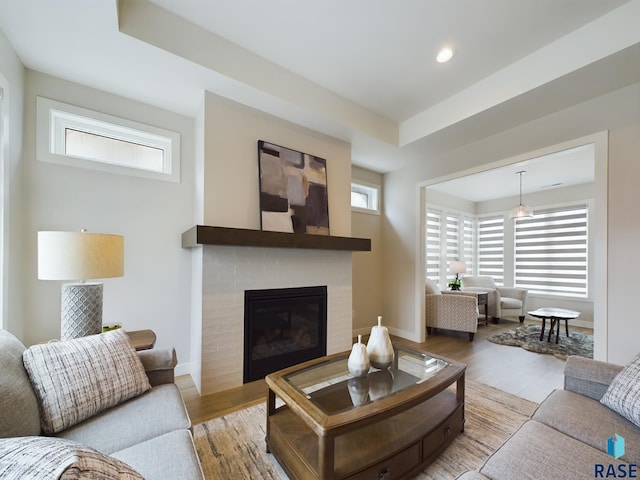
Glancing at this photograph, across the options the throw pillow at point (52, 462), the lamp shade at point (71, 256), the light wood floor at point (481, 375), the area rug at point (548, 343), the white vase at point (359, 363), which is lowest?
the area rug at point (548, 343)

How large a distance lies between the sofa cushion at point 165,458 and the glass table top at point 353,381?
0.58 metres

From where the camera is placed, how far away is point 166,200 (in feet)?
8.77

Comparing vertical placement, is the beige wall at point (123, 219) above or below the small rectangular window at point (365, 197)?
below

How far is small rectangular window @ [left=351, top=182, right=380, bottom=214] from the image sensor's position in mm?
4336

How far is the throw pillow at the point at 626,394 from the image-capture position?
1238mm

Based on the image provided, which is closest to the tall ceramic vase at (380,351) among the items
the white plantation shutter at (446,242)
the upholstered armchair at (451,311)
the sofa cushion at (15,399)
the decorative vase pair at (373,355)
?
the decorative vase pair at (373,355)

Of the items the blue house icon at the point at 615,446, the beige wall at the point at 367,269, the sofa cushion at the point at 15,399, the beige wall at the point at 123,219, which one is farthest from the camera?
the beige wall at the point at 367,269

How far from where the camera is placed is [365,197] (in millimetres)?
4527

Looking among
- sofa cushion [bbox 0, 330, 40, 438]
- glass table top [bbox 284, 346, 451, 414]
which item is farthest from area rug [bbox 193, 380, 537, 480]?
sofa cushion [bbox 0, 330, 40, 438]

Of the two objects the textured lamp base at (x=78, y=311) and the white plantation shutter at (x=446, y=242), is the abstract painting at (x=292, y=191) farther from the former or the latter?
the white plantation shutter at (x=446, y=242)

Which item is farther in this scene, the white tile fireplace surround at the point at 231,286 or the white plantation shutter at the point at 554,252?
the white plantation shutter at the point at 554,252

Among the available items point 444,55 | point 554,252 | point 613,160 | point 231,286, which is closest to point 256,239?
point 231,286

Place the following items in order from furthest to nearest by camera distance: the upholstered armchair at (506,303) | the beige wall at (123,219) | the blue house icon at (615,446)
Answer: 1. the upholstered armchair at (506,303)
2. the beige wall at (123,219)
3. the blue house icon at (615,446)

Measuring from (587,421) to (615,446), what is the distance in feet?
0.54
